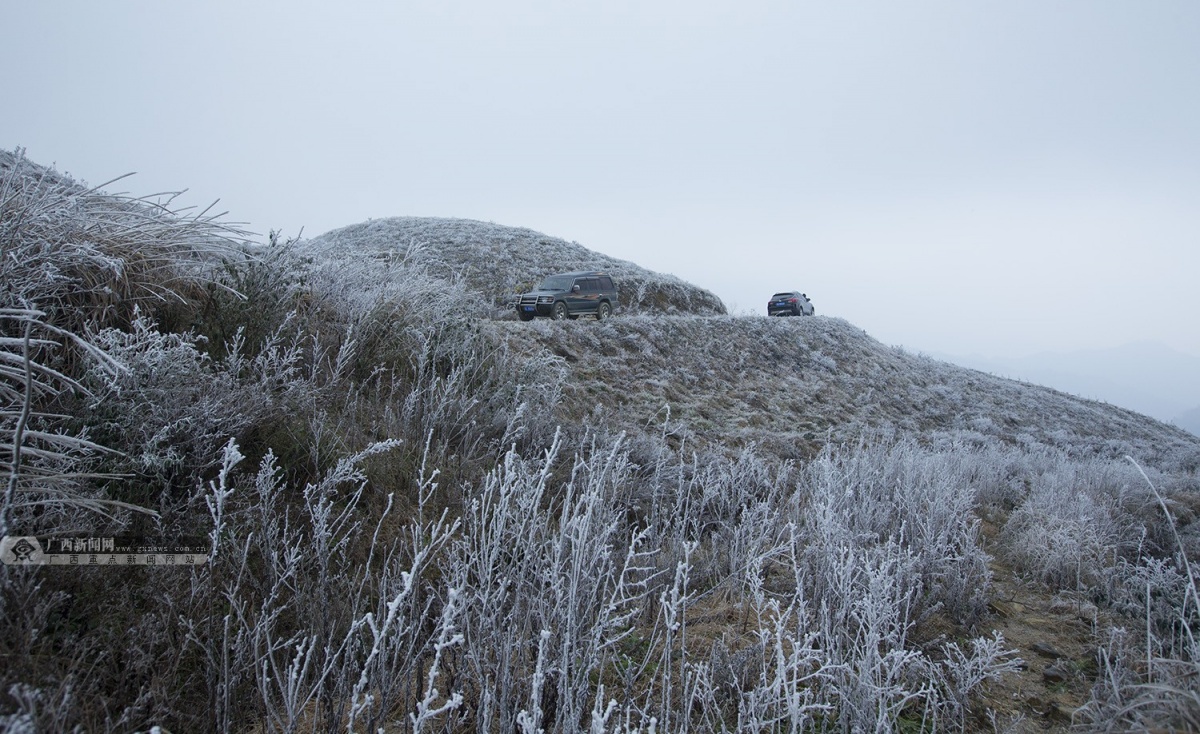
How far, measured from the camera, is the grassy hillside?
211cm

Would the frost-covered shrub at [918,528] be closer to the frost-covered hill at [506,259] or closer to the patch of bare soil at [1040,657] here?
the patch of bare soil at [1040,657]

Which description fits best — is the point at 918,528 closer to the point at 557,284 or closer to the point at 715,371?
the point at 715,371

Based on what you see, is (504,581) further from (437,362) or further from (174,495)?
(437,362)

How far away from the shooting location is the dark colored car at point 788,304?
25.9m

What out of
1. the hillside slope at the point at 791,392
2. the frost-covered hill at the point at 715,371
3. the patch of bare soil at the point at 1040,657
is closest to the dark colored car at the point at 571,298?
the frost-covered hill at the point at 715,371

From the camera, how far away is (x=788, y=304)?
25922mm

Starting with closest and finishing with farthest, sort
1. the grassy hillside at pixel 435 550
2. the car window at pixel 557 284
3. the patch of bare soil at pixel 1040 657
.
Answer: the grassy hillside at pixel 435 550, the patch of bare soil at pixel 1040 657, the car window at pixel 557 284

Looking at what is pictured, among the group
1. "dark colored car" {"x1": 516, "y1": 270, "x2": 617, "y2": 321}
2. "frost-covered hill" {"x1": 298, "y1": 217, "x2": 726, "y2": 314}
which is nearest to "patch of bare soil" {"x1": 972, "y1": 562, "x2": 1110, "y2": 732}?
"dark colored car" {"x1": 516, "y1": 270, "x2": 617, "y2": 321}

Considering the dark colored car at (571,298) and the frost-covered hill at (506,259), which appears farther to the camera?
the frost-covered hill at (506,259)

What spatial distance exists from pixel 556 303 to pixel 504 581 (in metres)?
13.7

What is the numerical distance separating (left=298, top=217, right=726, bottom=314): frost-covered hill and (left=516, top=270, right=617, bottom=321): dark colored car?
2732 millimetres

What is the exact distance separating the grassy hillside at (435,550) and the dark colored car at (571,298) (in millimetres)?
7209

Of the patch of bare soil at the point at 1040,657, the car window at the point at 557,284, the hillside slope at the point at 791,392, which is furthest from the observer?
the car window at the point at 557,284

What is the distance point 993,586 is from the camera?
4.63 m
